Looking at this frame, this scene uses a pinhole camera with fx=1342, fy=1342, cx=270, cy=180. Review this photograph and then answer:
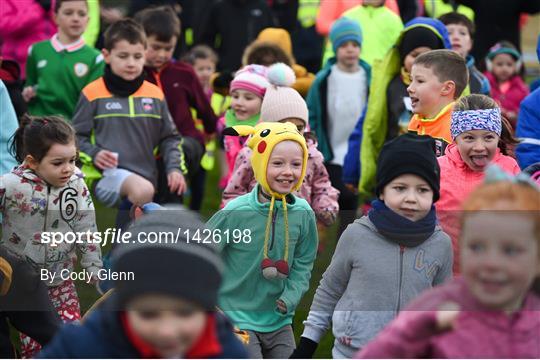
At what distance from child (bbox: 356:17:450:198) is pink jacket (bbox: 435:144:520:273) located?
7.01 feet

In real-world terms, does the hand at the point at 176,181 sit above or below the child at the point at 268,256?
above

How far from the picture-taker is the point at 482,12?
44.8ft

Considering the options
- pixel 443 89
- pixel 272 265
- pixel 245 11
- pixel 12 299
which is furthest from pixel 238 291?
pixel 245 11

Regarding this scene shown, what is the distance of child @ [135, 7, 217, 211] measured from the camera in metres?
9.78

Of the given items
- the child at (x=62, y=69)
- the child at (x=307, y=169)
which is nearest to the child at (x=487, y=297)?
the child at (x=307, y=169)

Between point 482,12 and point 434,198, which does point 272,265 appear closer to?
point 434,198

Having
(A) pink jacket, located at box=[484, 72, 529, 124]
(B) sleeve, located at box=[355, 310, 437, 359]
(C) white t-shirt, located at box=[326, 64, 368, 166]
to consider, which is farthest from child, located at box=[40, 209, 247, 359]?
(A) pink jacket, located at box=[484, 72, 529, 124]

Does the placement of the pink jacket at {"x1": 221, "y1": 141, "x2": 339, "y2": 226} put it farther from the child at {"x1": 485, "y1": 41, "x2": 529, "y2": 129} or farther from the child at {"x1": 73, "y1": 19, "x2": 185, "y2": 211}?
the child at {"x1": 485, "y1": 41, "x2": 529, "y2": 129}

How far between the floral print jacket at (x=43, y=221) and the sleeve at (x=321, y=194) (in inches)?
56.1

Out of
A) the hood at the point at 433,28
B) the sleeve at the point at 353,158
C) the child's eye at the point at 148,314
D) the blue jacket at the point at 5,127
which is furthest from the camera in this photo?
the sleeve at the point at 353,158

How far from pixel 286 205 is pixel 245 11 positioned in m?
7.40

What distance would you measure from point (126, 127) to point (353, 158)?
5.51ft

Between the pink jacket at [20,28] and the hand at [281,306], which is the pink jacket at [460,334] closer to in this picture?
the hand at [281,306]

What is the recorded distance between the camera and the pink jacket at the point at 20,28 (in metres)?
11.6
